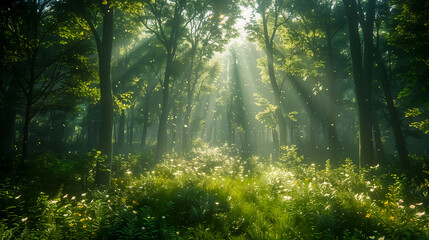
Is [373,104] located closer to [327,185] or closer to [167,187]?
[327,185]

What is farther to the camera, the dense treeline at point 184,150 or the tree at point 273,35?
the tree at point 273,35

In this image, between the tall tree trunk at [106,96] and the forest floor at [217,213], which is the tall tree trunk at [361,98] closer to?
the forest floor at [217,213]

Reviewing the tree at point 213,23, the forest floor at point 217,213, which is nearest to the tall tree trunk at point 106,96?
the forest floor at point 217,213

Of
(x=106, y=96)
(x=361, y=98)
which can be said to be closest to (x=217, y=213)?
(x=106, y=96)

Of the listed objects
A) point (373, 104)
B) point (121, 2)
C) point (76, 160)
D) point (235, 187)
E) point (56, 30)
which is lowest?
point (235, 187)

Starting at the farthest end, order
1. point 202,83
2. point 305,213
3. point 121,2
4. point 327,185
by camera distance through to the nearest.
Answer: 1. point 202,83
2. point 121,2
3. point 327,185
4. point 305,213

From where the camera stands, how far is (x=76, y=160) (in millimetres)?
8516

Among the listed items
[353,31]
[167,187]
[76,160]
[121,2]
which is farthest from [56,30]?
[353,31]

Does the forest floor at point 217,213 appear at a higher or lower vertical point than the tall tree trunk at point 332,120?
lower

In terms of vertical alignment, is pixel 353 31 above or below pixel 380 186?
above

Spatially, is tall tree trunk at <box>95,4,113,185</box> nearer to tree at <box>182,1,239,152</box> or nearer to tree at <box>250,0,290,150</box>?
tree at <box>182,1,239,152</box>

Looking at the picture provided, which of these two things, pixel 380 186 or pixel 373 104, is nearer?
pixel 380 186

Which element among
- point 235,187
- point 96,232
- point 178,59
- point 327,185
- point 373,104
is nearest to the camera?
point 96,232

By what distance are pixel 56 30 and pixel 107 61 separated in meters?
2.16
